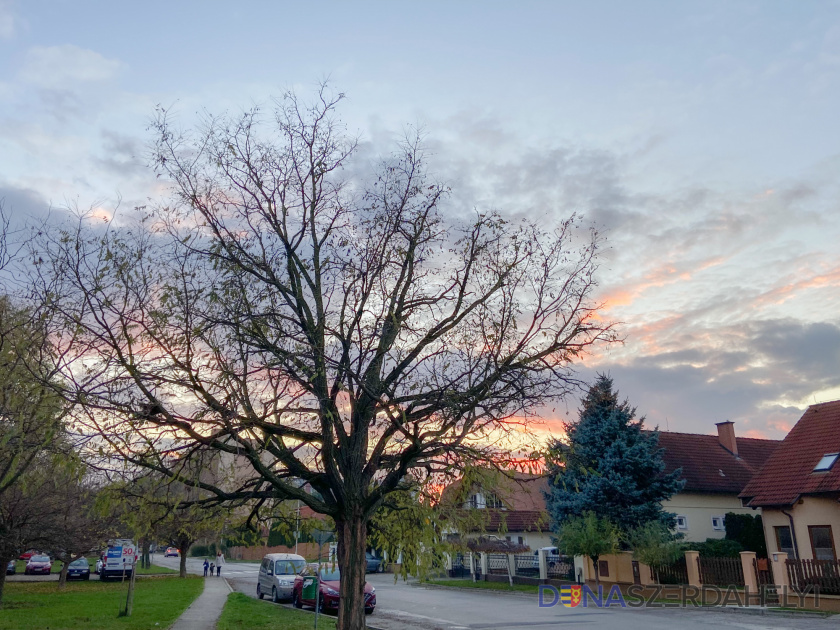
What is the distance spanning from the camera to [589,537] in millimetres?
27391

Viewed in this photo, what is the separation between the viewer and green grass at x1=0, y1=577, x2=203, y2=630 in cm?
1789

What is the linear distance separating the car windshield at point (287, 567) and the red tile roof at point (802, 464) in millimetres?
18616

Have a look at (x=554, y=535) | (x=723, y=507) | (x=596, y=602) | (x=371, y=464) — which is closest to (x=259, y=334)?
(x=371, y=464)

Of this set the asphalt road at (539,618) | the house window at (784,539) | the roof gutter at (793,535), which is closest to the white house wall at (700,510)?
the house window at (784,539)

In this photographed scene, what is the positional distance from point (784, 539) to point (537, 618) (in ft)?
44.5

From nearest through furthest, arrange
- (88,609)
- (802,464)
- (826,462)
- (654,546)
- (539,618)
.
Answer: (539,618) < (88,609) < (654,546) < (826,462) < (802,464)

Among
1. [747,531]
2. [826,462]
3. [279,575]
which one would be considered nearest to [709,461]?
[747,531]

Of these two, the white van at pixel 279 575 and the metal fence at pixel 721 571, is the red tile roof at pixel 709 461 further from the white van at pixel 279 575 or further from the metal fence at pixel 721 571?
the white van at pixel 279 575

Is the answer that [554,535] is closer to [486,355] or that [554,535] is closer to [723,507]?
[723,507]

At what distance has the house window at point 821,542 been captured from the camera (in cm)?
2566

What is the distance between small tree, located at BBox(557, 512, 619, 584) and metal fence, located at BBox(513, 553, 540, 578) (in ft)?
21.1

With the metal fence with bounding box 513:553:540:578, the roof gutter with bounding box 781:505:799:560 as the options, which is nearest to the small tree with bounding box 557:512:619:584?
the metal fence with bounding box 513:553:540:578

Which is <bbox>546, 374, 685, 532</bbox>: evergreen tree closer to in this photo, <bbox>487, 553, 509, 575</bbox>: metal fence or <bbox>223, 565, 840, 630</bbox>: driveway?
<bbox>223, 565, 840, 630</bbox>: driveway

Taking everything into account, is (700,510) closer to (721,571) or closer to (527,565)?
(527,565)
